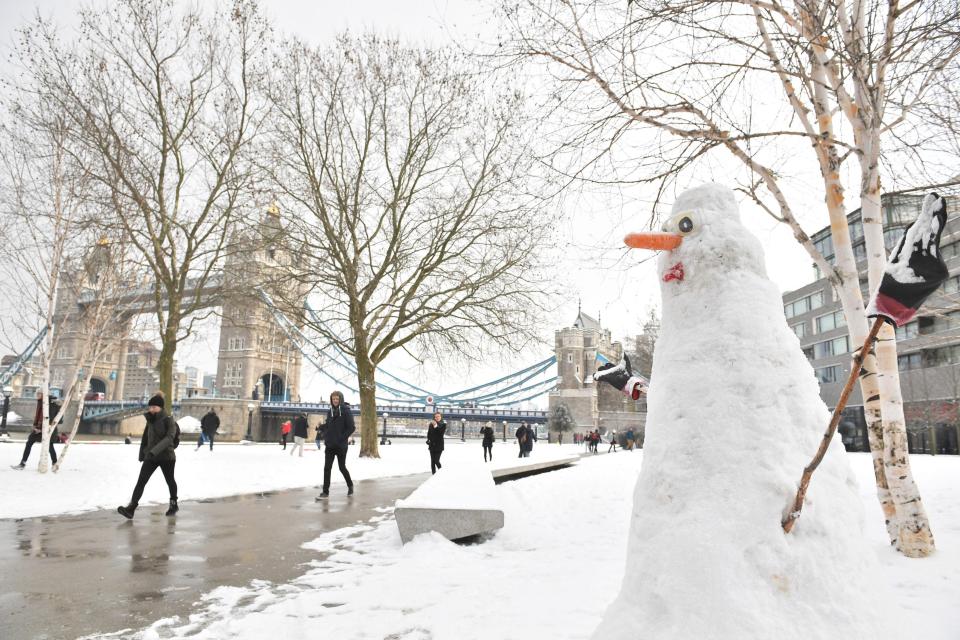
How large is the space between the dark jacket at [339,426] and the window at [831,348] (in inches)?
1484

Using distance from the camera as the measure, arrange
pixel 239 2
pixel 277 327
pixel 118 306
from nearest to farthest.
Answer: pixel 118 306
pixel 239 2
pixel 277 327

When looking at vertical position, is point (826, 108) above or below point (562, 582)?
above

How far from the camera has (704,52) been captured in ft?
16.5

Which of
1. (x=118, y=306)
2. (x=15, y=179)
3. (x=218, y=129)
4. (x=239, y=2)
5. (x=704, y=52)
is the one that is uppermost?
(x=239, y=2)

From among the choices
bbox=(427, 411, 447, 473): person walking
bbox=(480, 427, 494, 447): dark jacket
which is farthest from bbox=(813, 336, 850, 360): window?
bbox=(427, 411, 447, 473): person walking

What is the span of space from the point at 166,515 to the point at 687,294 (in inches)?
274

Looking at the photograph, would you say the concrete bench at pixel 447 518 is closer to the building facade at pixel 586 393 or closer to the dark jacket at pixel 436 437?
the dark jacket at pixel 436 437

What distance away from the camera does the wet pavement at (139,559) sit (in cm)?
334

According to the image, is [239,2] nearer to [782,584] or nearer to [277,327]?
[277,327]

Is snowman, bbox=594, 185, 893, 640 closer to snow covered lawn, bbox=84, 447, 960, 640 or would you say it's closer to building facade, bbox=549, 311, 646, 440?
snow covered lawn, bbox=84, 447, 960, 640

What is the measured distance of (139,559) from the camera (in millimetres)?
4625

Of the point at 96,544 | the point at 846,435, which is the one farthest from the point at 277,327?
the point at 846,435

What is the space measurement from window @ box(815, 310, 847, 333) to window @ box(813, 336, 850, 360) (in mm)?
880

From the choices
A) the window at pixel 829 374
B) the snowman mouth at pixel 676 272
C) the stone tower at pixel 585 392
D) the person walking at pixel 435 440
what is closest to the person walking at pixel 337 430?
the person walking at pixel 435 440
